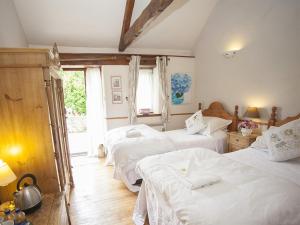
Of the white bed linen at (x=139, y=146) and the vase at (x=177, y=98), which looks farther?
the vase at (x=177, y=98)

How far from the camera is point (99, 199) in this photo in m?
2.74

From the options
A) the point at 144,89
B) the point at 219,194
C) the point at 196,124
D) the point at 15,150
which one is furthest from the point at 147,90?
the point at 219,194

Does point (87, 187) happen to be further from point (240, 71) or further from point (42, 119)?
point (240, 71)

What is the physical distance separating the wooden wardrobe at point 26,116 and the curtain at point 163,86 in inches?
123

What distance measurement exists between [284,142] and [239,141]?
91 cm

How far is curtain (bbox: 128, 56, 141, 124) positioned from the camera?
429 centimetres

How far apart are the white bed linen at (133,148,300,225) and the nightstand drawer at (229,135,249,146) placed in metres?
0.88

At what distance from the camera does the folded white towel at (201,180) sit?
1525mm

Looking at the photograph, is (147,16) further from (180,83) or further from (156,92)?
(180,83)

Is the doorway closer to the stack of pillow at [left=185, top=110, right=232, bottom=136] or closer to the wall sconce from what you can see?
the stack of pillow at [left=185, top=110, right=232, bottom=136]

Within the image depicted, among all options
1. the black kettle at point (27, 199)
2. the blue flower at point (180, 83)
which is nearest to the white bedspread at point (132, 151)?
the black kettle at point (27, 199)

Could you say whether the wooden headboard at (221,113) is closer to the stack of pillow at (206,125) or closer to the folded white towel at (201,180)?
the stack of pillow at (206,125)

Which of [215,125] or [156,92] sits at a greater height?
[156,92]

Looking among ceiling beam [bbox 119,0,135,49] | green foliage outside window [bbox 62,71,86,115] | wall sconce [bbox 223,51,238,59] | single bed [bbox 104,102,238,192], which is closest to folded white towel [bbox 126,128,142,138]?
single bed [bbox 104,102,238,192]
